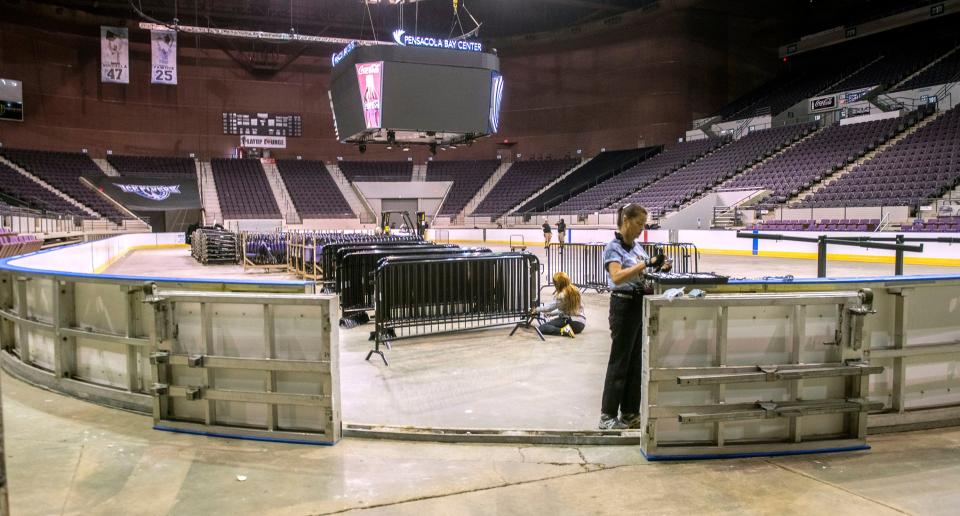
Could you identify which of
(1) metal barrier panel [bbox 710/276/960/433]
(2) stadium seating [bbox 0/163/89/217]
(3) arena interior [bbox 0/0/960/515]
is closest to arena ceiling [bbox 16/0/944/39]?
(3) arena interior [bbox 0/0/960/515]

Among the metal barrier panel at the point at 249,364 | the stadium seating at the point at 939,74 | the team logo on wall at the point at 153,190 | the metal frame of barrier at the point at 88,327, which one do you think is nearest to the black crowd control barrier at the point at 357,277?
the metal frame of barrier at the point at 88,327

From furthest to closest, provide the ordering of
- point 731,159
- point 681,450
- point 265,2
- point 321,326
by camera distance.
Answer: point 265,2
point 731,159
point 321,326
point 681,450

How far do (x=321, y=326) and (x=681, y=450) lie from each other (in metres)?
2.47

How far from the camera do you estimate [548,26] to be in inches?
1601

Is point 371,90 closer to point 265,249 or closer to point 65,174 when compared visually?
point 265,249

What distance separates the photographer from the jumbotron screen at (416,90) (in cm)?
1705

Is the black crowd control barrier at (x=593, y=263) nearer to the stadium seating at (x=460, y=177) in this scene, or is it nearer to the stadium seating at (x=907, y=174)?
the stadium seating at (x=907, y=174)

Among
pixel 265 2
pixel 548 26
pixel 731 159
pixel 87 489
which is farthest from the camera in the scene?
pixel 548 26

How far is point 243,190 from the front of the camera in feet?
122

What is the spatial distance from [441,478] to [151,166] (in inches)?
1512

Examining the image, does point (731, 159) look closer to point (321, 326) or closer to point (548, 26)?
point (548, 26)

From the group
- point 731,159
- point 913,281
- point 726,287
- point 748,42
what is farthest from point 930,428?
point 748,42

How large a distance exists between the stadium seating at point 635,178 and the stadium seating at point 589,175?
2.46ft

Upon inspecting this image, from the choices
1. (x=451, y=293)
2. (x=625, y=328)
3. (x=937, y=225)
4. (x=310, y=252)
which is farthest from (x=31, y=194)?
(x=937, y=225)
